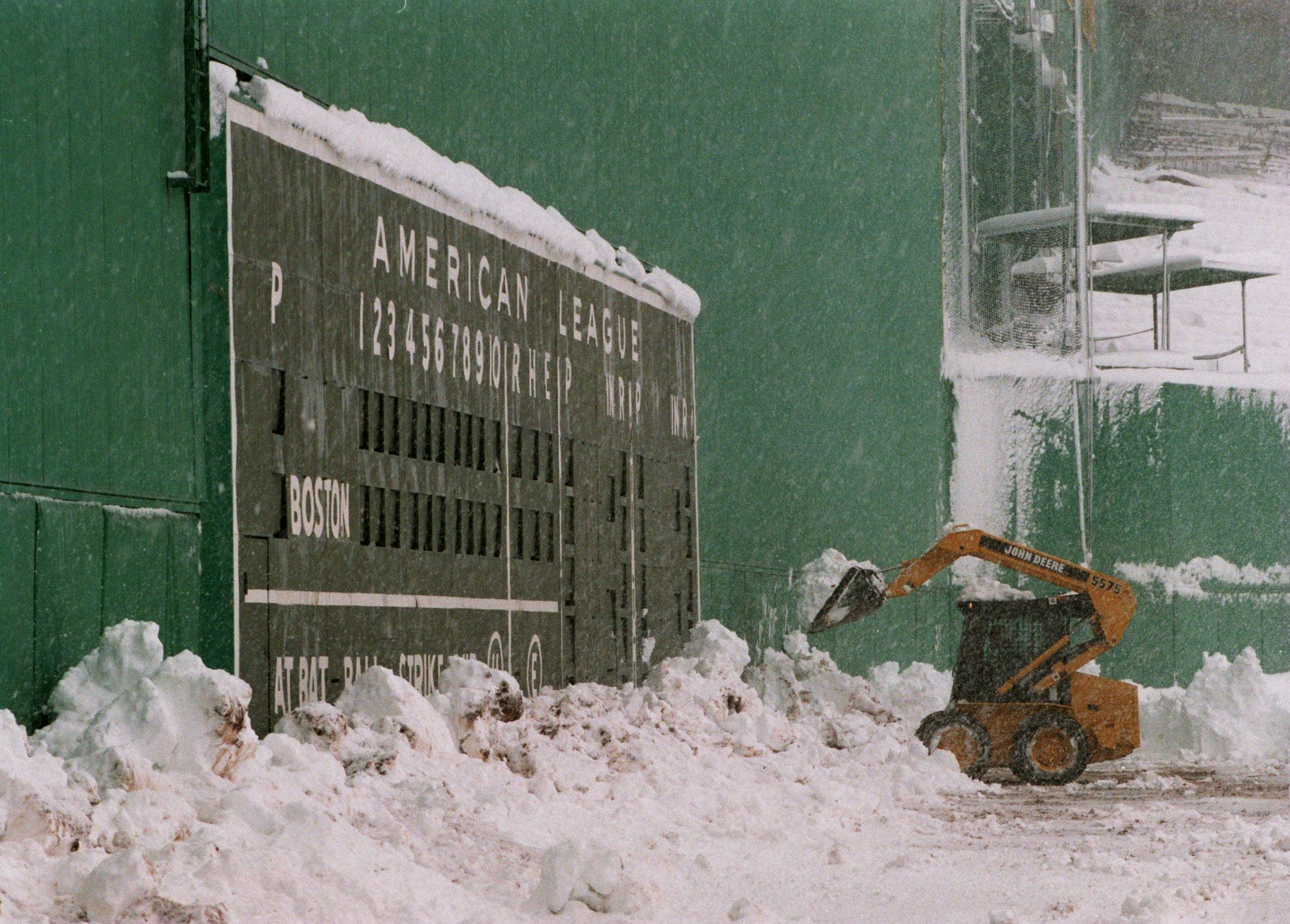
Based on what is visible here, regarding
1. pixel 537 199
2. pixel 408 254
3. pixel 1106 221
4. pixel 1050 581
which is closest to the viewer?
pixel 408 254

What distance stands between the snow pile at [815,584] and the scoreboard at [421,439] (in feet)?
18.6

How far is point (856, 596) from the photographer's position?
16.1m

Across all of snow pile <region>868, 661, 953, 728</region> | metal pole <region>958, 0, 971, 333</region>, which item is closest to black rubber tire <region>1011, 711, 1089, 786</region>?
snow pile <region>868, 661, 953, 728</region>

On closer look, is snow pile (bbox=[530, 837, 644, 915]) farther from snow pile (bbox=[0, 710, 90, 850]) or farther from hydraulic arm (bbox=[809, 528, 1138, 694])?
hydraulic arm (bbox=[809, 528, 1138, 694])

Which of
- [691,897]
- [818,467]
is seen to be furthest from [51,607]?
[818,467]

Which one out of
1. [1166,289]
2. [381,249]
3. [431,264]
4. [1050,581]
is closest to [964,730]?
[1050,581]

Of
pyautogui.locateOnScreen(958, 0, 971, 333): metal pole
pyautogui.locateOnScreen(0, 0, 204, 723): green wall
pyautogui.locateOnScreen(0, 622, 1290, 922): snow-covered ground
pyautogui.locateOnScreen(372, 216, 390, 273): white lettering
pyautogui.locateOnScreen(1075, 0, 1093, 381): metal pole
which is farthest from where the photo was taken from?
pyautogui.locateOnScreen(1075, 0, 1093, 381): metal pole

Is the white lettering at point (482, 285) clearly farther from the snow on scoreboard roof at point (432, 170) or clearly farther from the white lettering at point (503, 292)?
the snow on scoreboard roof at point (432, 170)

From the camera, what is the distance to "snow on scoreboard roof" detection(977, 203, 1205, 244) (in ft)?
94.1

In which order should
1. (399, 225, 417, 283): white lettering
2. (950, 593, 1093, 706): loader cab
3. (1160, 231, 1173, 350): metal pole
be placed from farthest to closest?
(1160, 231, 1173, 350): metal pole → (950, 593, 1093, 706): loader cab → (399, 225, 417, 283): white lettering

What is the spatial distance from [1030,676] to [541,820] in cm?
783

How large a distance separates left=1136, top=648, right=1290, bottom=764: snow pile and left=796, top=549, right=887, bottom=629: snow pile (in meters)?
4.10

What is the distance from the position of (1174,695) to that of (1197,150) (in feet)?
124

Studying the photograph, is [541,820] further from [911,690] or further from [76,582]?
[911,690]
